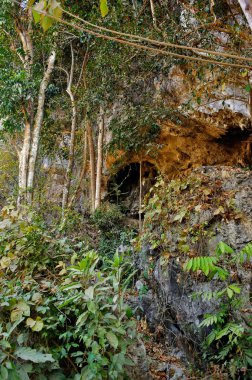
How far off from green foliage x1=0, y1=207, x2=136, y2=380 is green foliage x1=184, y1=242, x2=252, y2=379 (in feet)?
2.57

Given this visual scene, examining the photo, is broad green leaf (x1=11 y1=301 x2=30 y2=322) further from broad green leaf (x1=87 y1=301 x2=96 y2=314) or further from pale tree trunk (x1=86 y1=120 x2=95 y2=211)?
pale tree trunk (x1=86 y1=120 x2=95 y2=211)

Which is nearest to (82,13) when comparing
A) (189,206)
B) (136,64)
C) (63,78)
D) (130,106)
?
(136,64)

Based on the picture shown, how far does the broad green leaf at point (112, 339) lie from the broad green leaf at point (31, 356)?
0.39m

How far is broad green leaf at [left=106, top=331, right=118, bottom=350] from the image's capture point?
6.82 feet

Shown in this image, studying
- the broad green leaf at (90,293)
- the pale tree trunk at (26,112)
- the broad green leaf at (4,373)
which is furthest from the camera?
the pale tree trunk at (26,112)

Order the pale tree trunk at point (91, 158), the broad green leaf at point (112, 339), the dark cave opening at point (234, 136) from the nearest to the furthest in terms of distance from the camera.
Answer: the broad green leaf at point (112, 339), the dark cave opening at point (234, 136), the pale tree trunk at point (91, 158)

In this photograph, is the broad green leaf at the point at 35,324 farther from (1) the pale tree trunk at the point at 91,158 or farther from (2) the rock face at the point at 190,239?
(1) the pale tree trunk at the point at 91,158

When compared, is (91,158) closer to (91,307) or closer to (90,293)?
(90,293)

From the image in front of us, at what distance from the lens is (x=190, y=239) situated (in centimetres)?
392

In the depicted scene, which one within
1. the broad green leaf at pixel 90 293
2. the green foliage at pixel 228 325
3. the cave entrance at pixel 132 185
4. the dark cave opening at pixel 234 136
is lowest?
the green foliage at pixel 228 325

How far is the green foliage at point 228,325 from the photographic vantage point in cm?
270

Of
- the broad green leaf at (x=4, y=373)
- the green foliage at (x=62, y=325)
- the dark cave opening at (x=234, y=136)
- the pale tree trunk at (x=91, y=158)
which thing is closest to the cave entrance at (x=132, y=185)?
the pale tree trunk at (x=91, y=158)

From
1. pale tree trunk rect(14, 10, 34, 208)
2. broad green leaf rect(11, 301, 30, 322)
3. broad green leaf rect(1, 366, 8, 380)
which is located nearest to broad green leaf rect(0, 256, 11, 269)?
broad green leaf rect(11, 301, 30, 322)

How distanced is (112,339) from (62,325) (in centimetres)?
44
